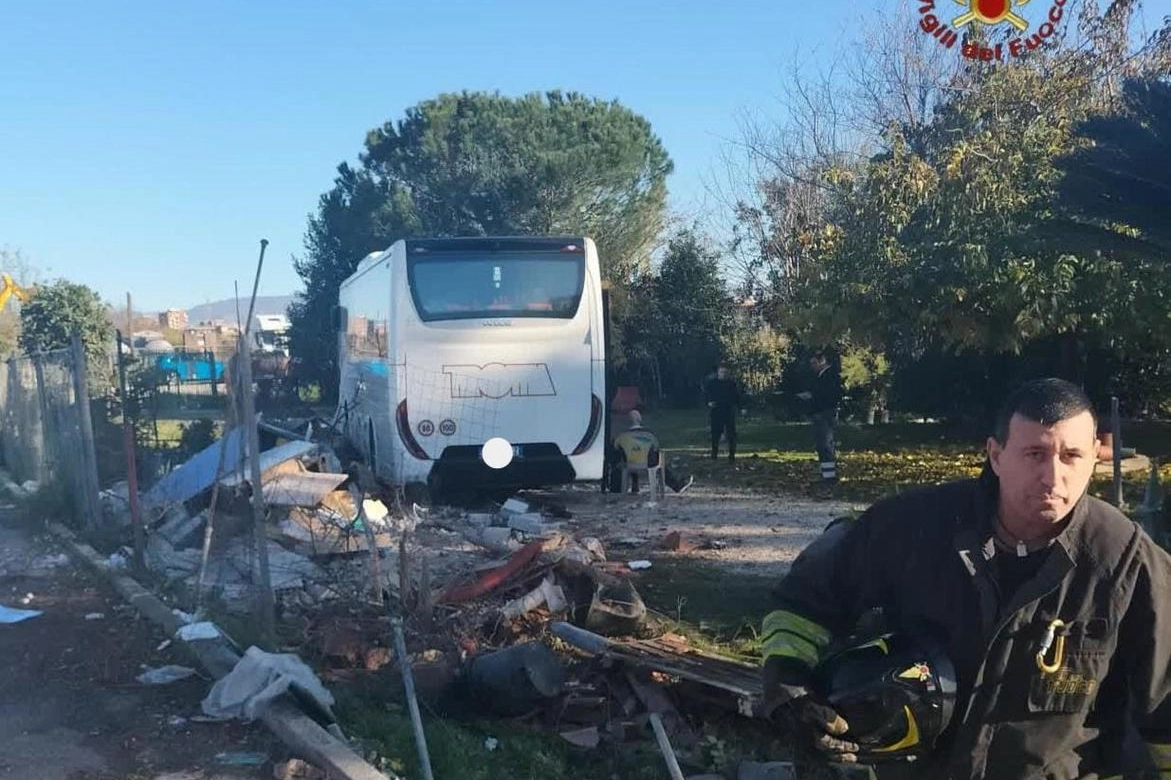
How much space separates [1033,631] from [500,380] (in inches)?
393

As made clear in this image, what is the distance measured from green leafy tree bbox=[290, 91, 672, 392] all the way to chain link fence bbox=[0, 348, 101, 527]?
16477mm

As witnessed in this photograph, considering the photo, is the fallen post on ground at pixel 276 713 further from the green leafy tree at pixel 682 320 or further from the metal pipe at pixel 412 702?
the green leafy tree at pixel 682 320

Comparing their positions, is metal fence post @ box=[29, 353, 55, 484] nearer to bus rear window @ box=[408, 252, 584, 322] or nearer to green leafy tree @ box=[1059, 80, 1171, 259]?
bus rear window @ box=[408, 252, 584, 322]

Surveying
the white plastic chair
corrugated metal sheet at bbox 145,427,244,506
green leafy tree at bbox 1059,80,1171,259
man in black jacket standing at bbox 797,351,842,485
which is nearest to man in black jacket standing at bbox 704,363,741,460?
man in black jacket standing at bbox 797,351,842,485

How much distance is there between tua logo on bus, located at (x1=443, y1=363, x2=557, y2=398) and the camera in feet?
40.1

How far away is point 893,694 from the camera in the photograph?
2.53 meters

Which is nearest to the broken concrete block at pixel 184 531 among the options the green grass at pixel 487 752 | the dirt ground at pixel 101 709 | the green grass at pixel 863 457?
the dirt ground at pixel 101 709

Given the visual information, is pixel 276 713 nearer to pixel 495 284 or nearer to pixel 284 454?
pixel 284 454

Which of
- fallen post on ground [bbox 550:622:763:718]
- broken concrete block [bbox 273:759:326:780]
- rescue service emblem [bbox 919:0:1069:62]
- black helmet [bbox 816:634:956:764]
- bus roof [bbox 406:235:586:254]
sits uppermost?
rescue service emblem [bbox 919:0:1069:62]

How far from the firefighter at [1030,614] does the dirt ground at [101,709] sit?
3.32 metres

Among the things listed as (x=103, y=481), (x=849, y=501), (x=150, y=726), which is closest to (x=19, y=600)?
(x=150, y=726)

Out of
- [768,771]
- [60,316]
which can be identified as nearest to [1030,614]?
[768,771]

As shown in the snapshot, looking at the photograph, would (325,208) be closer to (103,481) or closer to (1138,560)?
(103,481)

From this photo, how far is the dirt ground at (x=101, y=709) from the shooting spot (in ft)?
16.5
